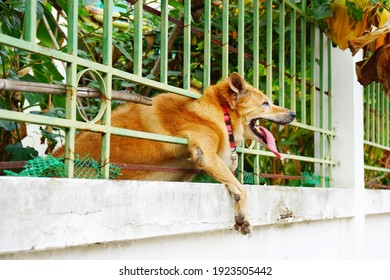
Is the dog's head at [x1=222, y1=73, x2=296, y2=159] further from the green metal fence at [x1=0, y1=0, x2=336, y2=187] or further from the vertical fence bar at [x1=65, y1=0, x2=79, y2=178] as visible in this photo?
the vertical fence bar at [x1=65, y1=0, x2=79, y2=178]

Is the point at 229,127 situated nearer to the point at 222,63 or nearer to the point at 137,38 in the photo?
the point at 222,63

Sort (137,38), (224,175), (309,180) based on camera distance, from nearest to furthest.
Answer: (137,38) → (224,175) → (309,180)

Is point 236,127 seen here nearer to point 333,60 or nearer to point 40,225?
point 40,225

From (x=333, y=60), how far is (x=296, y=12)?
71cm

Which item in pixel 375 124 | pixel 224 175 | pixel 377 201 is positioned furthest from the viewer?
pixel 375 124

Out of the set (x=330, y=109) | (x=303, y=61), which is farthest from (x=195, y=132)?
(x=330, y=109)

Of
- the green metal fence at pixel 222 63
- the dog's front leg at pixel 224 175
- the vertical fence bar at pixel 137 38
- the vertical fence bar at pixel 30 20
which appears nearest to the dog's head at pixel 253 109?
the green metal fence at pixel 222 63

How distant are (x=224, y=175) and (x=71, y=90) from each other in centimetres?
98

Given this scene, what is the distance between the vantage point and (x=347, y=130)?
4.63 m

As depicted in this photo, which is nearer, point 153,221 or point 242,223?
point 153,221

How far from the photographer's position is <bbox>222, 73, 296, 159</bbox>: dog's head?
10.2 ft

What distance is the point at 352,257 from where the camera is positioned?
475 centimetres

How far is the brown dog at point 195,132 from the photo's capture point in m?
Answer: 2.77

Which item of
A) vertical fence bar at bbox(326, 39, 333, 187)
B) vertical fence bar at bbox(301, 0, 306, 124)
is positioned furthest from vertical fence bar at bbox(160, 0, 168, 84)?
vertical fence bar at bbox(326, 39, 333, 187)
